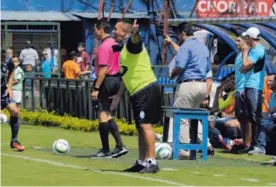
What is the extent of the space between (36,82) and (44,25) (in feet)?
32.9

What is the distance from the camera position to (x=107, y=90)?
16.0m

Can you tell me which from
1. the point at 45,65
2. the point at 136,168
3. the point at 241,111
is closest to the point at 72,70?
the point at 45,65

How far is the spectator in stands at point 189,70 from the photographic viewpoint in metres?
16.1

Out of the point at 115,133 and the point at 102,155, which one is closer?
the point at 102,155

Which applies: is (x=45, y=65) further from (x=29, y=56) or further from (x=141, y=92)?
(x=141, y=92)

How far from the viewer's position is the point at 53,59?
3475cm

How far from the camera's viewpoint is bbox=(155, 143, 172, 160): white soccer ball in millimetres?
15641

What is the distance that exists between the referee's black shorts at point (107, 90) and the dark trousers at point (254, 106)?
2.65m

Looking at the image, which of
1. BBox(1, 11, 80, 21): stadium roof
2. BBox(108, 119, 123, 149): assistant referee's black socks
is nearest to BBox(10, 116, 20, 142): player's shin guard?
BBox(108, 119, 123, 149): assistant referee's black socks

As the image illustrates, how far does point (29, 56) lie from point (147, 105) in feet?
70.1

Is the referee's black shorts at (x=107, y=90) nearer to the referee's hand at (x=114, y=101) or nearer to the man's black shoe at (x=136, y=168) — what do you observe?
the referee's hand at (x=114, y=101)

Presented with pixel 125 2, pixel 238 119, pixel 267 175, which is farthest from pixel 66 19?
pixel 267 175

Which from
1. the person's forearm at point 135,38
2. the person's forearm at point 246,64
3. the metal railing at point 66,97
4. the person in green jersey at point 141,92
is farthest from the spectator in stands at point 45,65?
the person's forearm at point 135,38

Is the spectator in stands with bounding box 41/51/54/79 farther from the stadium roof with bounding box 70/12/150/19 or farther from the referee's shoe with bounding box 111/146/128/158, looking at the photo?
the referee's shoe with bounding box 111/146/128/158
